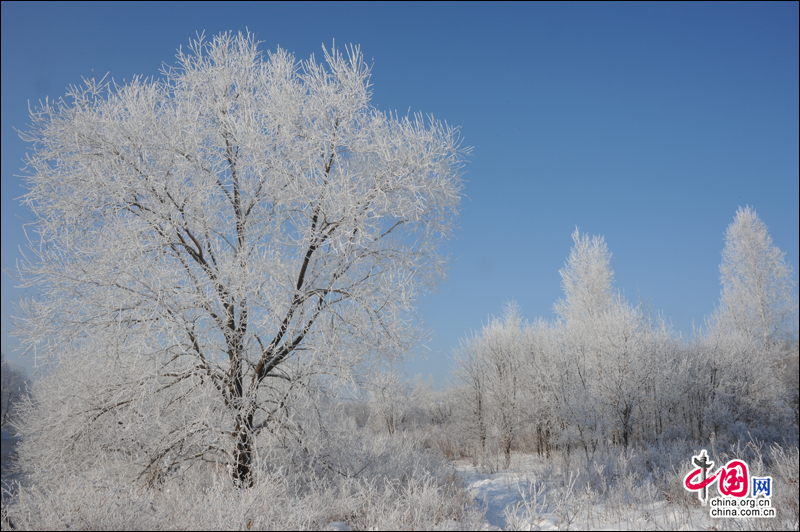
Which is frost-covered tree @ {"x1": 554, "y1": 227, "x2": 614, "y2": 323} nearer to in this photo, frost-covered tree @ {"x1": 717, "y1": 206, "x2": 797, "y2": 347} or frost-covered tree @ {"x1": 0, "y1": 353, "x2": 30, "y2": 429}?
frost-covered tree @ {"x1": 717, "y1": 206, "x2": 797, "y2": 347}

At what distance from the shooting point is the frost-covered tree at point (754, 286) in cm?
2027

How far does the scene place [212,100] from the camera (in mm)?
6484

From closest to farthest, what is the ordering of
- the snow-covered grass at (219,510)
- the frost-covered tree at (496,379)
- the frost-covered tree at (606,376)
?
the snow-covered grass at (219,510)
the frost-covered tree at (606,376)
the frost-covered tree at (496,379)

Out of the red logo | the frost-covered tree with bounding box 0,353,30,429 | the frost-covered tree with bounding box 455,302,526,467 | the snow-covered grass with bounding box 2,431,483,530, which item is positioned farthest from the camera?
the frost-covered tree with bounding box 0,353,30,429

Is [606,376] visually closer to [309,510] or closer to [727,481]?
[727,481]

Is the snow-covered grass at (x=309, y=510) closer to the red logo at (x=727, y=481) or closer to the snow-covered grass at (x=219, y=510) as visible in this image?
the snow-covered grass at (x=219, y=510)

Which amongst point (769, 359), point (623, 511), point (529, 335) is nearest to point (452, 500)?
point (623, 511)

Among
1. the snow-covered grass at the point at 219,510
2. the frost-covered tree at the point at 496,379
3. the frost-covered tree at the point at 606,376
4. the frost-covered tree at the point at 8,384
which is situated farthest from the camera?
the frost-covered tree at the point at 8,384

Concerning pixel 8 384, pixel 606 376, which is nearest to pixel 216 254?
pixel 606 376

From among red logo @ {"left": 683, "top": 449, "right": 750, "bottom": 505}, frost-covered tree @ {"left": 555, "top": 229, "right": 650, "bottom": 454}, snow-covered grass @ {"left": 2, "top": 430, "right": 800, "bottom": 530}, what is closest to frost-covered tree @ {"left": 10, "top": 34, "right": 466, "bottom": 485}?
snow-covered grass @ {"left": 2, "top": 430, "right": 800, "bottom": 530}

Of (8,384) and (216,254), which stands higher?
(216,254)

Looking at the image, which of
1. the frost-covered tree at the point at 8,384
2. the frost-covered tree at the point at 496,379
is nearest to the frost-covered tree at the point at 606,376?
the frost-covered tree at the point at 496,379

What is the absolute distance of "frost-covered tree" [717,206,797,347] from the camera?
20266 millimetres

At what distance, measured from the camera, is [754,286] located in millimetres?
20922
